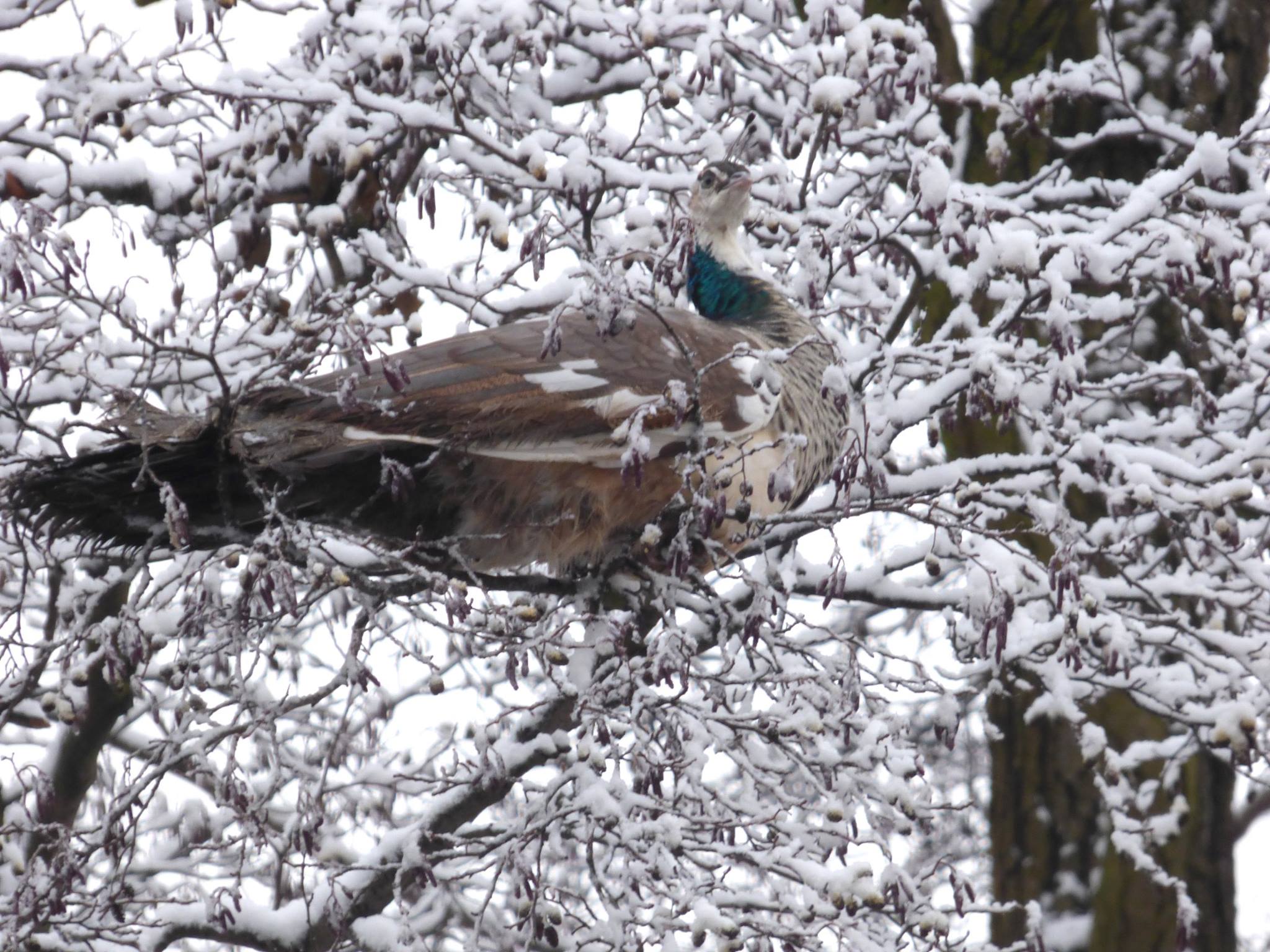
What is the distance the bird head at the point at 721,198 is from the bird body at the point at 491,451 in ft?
1.89

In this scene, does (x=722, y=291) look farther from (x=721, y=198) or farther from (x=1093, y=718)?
(x=1093, y=718)

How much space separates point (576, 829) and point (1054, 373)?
5.17 ft

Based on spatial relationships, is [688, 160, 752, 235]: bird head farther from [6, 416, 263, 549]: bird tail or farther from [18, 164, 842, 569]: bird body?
[6, 416, 263, 549]: bird tail

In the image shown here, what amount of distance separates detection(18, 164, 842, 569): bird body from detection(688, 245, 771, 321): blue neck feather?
69 cm

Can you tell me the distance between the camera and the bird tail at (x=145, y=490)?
321cm

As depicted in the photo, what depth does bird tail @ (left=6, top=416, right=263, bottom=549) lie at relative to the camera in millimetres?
3205

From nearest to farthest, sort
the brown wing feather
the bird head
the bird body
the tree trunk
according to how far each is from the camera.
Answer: the bird body, the brown wing feather, the bird head, the tree trunk

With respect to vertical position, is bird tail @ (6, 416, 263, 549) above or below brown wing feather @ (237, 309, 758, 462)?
below

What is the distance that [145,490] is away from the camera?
10.8 ft

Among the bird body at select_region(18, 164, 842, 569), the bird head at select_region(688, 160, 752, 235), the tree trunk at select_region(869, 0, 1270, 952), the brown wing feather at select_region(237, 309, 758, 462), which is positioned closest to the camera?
the bird body at select_region(18, 164, 842, 569)

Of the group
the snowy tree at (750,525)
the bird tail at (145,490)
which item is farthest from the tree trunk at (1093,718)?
the bird tail at (145,490)

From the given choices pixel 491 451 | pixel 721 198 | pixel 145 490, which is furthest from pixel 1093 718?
pixel 145 490

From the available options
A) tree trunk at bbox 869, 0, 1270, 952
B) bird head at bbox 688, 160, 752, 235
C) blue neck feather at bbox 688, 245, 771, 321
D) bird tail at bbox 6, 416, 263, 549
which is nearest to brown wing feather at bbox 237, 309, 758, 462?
bird tail at bbox 6, 416, 263, 549

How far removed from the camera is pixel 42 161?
4.84m
